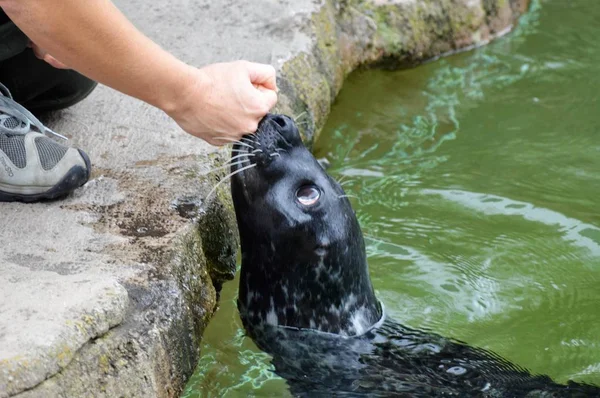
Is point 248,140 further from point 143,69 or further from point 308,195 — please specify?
point 143,69

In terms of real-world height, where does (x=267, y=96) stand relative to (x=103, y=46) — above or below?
below

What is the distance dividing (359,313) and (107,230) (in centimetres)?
97

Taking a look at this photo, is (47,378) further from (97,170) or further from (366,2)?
(366,2)

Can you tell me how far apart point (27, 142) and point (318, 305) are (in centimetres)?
126

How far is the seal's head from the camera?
3.12 meters

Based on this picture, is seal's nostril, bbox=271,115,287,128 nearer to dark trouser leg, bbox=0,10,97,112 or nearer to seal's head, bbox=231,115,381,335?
seal's head, bbox=231,115,381,335

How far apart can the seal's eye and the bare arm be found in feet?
1.02

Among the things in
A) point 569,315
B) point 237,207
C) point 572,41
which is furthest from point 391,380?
point 572,41

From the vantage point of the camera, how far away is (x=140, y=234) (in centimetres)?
310

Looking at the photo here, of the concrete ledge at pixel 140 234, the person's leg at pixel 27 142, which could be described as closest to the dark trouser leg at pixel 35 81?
the person's leg at pixel 27 142

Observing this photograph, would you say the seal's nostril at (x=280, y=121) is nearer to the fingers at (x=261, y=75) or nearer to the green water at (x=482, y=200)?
the fingers at (x=261, y=75)

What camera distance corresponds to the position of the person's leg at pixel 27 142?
3.25 metres

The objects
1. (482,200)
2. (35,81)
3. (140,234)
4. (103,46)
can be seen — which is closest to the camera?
(103,46)

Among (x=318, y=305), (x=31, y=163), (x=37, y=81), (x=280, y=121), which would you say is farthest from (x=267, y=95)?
(x=37, y=81)
